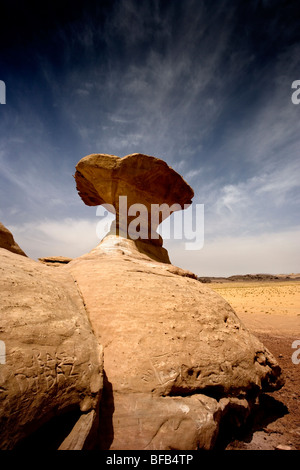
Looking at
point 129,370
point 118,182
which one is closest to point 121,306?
point 129,370

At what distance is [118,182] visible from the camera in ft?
28.2

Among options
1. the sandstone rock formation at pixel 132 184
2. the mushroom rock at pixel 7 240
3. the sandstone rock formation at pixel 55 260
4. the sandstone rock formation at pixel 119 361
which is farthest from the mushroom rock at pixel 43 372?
the sandstone rock formation at pixel 132 184

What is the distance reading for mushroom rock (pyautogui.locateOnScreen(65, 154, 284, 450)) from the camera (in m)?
2.38

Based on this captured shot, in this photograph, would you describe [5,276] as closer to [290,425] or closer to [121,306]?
[121,306]

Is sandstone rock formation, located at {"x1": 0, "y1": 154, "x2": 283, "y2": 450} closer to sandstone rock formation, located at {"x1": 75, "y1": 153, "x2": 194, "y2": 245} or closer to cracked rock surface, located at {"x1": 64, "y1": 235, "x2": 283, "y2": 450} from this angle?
cracked rock surface, located at {"x1": 64, "y1": 235, "x2": 283, "y2": 450}

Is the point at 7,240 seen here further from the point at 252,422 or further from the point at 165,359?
the point at 252,422

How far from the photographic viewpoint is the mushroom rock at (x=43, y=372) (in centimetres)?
169

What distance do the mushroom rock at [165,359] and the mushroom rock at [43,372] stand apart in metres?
0.48

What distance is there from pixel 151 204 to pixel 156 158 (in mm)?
2018

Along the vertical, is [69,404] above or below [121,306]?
below

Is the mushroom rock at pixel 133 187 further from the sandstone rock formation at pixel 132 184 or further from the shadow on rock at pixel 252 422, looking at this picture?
the shadow on rock at pixel 252 422

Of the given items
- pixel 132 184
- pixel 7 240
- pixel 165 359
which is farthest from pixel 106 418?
pixel 132 184

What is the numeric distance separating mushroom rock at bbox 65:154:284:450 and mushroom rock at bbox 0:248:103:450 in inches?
18.9
